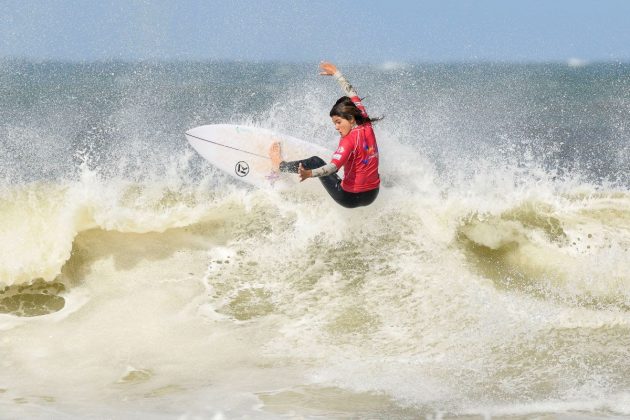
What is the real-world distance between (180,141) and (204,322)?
980 centimetres

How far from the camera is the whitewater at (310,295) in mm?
4492

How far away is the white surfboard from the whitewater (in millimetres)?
230

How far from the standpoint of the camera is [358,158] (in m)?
6.05

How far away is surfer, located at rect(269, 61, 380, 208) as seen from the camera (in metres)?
5.86

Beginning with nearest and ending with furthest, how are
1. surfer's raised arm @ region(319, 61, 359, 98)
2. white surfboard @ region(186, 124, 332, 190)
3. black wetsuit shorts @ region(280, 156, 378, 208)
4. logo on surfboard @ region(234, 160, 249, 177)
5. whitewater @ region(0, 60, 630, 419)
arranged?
1. whitewater @ region(0, 60, 630, 419)
2. surfer's raised arm @ region(319, 61, 359, 98)
3. black wetsuit shorts @ region(280, 156, 378, 208)
4. white surfboard @ region(186, 124, 332, 190)
5. logo on surfboard @ region(234, 160, 249, 177)

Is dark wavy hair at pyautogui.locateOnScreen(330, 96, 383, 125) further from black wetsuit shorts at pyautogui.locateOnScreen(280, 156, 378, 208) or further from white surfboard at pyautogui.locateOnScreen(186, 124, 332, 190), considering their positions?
white surfboard at pyautogui.locateOnScreen(186, 124, 332, 190)

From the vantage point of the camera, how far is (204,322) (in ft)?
19.1

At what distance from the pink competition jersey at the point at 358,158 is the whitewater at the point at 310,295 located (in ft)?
2.49

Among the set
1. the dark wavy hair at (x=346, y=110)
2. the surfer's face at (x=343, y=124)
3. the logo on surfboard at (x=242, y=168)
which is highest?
the logo on surfboard at (x=242, y=168)

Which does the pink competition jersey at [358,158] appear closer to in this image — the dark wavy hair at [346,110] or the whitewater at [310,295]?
the dark wavy hair at [346,110]

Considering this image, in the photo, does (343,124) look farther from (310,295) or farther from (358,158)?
(310,295)

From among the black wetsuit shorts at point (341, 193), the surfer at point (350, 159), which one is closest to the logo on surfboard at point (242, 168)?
the surfer at point (350, 159)

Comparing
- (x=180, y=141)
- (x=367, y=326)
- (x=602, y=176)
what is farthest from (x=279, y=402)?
(x=602, y=176)

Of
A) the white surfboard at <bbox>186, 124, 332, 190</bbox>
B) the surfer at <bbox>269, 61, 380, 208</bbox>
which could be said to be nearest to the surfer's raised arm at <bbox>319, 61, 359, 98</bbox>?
the surfer at <bbox>269, 61, 380, 208</bbox>
